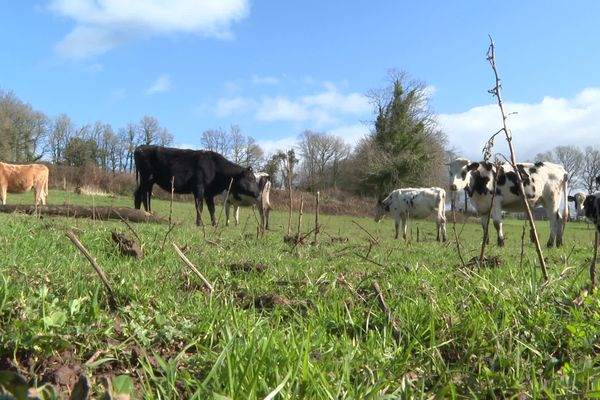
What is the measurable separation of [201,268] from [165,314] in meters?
1.48

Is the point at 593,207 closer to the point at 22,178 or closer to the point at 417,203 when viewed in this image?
the point at 417,203

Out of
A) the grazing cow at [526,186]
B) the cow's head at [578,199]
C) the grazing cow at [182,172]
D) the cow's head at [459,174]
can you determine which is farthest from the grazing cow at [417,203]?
the grazing cow at [182,172]

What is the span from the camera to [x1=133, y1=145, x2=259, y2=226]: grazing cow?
54.2 ft

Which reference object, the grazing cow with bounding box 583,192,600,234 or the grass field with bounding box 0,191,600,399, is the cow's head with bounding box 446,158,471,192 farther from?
the grass field with bounding box 0,191,600,399

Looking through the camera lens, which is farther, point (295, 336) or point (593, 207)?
point (593, 207)

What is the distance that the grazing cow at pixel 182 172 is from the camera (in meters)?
16.5

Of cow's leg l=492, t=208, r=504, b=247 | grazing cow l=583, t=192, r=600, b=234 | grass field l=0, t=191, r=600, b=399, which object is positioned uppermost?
grazing cow l=583, t=192, r=600, b=234

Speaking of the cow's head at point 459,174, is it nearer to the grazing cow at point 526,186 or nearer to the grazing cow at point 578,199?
the grazing cow at point 526,186

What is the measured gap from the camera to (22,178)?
23.2 m

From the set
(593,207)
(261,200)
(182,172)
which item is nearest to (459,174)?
(593,207)

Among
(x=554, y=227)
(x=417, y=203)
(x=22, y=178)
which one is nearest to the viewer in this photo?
(x=554, y=227)

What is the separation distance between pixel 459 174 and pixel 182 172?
31.0 feet

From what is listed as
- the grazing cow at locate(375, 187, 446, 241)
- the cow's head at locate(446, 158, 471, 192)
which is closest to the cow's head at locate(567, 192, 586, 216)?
the grazing cow at locate(375, 187, 446, 241)

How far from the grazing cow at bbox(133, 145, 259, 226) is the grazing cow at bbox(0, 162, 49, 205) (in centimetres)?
914
